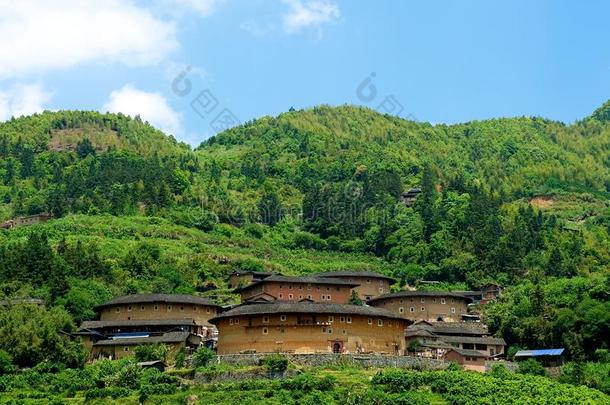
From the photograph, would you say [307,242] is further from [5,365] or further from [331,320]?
[5,365]

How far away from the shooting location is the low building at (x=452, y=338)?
227 ft

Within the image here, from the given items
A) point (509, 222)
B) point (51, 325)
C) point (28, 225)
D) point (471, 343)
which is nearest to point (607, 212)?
point (509, 222)

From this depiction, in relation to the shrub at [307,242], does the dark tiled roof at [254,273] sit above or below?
below

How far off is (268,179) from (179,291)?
62790 mm

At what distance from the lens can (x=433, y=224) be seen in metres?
111

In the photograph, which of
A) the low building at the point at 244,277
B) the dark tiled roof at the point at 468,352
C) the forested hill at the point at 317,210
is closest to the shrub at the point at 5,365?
the forested hill at the point at 317,210

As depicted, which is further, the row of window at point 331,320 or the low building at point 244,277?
the low building at point 244,277

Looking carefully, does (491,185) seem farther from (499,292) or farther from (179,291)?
(179,291)

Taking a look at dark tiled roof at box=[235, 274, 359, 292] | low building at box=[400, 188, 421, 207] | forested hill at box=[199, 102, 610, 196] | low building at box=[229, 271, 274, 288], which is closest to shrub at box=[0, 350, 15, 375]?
dark tiled roof at box=[235, 274, 359, 292]

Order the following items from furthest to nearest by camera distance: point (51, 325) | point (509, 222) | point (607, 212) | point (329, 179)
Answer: point (329, 179)
point (607, 212)
point (509, 222)
point (51, 325)

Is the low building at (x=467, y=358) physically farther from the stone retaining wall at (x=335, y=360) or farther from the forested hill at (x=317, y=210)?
the forested hill at (x=317, y=210)

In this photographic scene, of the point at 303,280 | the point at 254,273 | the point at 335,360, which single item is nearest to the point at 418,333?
the point at 335,360

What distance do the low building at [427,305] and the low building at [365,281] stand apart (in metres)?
4.41

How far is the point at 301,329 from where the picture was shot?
203ft
